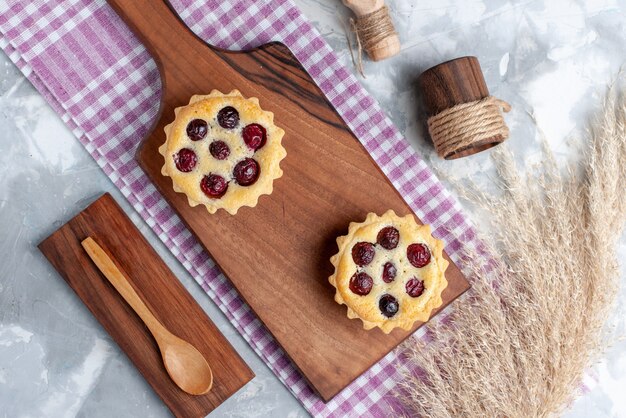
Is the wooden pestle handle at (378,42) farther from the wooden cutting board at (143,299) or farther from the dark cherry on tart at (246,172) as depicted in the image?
the wooden cutting board at (143,299)

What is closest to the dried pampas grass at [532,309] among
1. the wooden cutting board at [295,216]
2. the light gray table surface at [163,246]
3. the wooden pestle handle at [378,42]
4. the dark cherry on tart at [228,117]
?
the light gray table surface at [163,246]

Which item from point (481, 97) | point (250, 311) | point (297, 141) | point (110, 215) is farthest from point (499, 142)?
point (110, 215)

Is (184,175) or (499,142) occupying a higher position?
(184,175)

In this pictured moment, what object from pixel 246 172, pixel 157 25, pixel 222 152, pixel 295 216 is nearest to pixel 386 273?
pixel 295 216

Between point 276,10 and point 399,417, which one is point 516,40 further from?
point 399,417

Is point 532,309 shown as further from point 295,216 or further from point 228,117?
point 228,117

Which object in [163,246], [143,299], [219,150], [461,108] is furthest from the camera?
[163,246]
